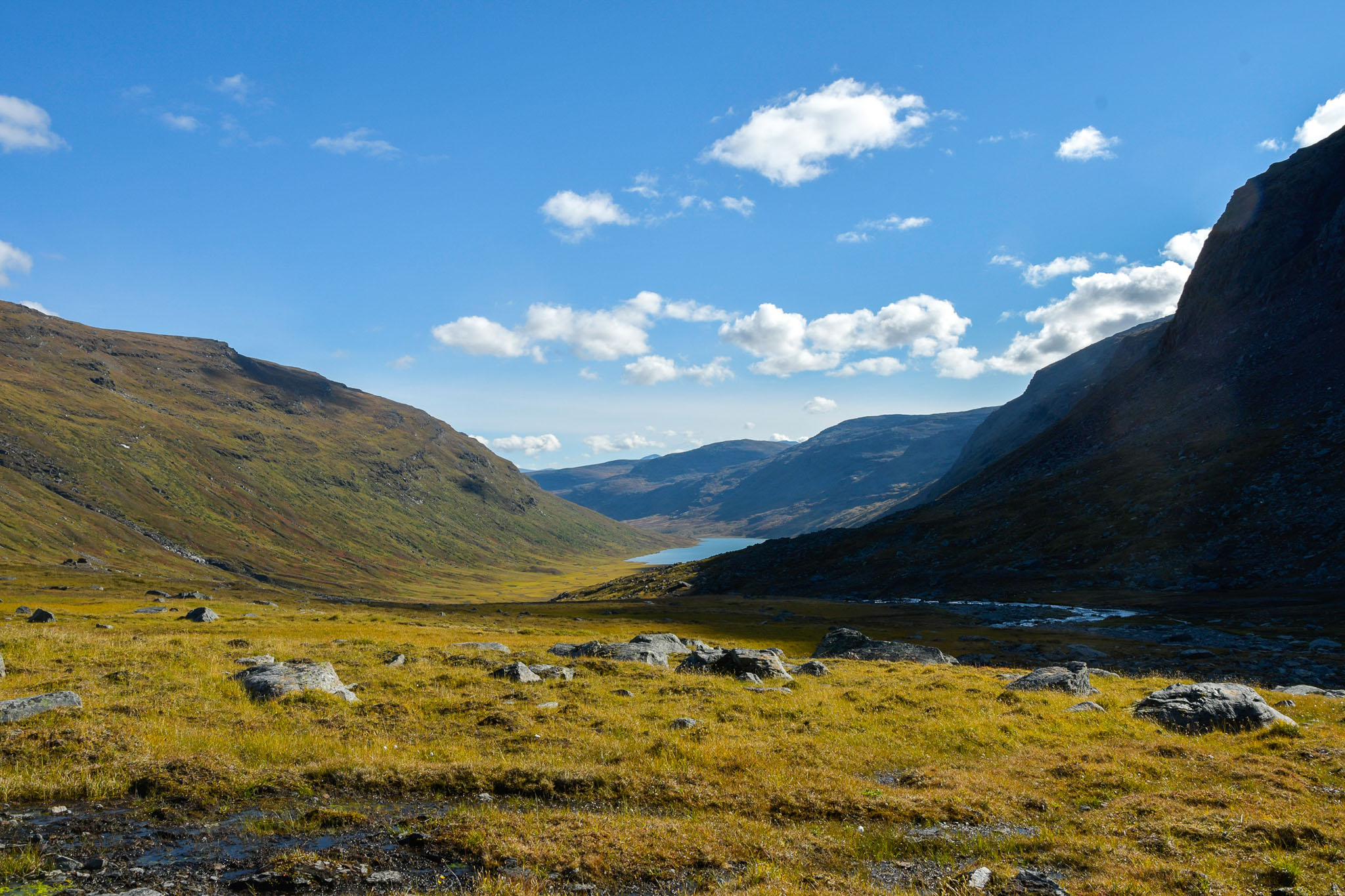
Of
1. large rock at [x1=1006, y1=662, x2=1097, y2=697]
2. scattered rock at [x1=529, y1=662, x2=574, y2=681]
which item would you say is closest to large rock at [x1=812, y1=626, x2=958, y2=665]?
large rock at [x1=1006, y1=662, x2=1097, y2=697]

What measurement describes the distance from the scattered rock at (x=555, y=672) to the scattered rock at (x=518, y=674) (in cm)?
43

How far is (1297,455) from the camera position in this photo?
Result: 10194 centimetres

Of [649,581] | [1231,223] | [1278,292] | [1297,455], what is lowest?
[649,581]

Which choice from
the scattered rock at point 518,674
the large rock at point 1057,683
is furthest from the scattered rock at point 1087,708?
the scattered rock at point 518,674

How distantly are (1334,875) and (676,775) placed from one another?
41.6 ft

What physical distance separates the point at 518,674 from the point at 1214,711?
85.7 feet

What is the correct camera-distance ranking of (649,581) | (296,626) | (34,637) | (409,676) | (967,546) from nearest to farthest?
(409,676) → (34,637) → (296,626) → (967,546) → (649,581)

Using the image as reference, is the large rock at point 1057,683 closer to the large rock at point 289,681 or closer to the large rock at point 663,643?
the large rock at point 663,643

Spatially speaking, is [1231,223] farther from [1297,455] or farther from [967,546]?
[967,546]

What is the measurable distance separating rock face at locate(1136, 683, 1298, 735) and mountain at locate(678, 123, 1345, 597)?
3301 inches

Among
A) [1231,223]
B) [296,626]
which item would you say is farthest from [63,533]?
[1231,223]

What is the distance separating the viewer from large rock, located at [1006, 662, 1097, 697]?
97.3 feet

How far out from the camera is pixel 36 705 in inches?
692

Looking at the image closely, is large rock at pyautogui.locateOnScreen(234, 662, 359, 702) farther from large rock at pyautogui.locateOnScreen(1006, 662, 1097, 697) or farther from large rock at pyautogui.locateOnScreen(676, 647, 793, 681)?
large rock at pyautogui.locateOnScreen(1006, 662, 1097, 697)
